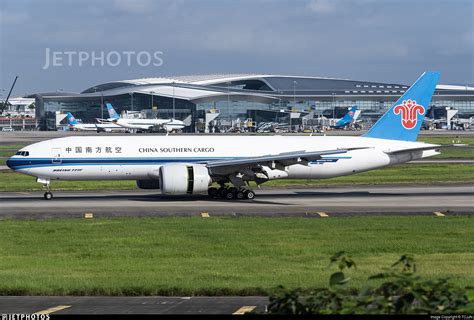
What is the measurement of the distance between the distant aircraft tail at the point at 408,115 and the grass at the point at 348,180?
6.74 meters

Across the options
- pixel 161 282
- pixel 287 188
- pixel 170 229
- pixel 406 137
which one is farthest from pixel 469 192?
pixel 161 282

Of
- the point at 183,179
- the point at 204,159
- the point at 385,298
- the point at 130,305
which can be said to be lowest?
the point at 130,305

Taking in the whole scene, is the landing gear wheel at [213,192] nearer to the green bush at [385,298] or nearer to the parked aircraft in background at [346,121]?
the green bush at [385,298]

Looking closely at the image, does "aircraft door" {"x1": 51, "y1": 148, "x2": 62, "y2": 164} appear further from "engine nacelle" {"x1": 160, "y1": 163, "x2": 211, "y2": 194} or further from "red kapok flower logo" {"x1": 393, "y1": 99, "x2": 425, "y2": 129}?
"red kapok flower logo" {"x1": 393, "y1": 99, "x2": 425, "y2": 129}

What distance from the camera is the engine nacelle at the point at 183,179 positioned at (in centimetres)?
4388

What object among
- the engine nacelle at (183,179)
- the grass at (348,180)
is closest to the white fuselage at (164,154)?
the engine nacelle at (183,179)

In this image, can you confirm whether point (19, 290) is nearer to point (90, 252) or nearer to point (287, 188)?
point (90, 252)

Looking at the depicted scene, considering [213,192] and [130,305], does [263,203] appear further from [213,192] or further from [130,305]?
[130,305]

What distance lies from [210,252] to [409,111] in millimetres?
27421

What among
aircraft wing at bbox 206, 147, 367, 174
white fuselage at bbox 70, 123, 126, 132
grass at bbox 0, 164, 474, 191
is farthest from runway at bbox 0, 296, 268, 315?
white fuselage at bbox 70, 123, 126, 132

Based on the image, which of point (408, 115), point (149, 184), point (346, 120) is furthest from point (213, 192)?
point (346, 120)

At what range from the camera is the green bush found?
28.8 feet

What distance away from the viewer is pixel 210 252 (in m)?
27.8

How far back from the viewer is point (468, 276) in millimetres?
22828
